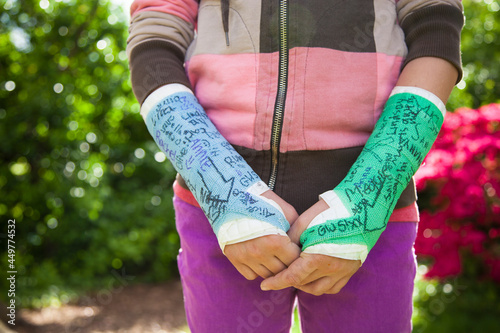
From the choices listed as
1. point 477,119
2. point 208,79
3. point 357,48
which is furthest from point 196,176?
point 477,119

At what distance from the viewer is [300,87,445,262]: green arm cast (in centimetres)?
89

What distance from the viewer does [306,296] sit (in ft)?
3.63

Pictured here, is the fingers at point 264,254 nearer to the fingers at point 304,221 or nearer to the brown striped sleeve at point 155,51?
the fingers at point 304,221

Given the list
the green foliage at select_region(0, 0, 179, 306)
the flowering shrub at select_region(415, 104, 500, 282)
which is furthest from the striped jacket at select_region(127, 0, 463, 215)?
the green foliage at select_region(0, 0, 179, 306)

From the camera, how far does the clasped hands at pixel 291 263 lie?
0.89 meters

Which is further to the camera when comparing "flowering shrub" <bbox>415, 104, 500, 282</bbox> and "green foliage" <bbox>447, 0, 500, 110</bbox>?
"green foliage" <bbox>447, 0, 500, 110</bbox>

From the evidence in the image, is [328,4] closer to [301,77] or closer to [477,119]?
[301,77]

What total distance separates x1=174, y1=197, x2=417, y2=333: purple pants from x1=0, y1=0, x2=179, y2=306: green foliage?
2.55 metres

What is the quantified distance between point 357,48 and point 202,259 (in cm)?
67

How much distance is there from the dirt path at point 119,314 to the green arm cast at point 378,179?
2951 millimetres

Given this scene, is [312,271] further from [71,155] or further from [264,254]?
[71,155]

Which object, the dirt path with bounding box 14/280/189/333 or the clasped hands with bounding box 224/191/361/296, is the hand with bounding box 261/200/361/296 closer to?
the clasped hands with bounding box 224/191/361/296

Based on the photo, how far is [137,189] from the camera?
405cm

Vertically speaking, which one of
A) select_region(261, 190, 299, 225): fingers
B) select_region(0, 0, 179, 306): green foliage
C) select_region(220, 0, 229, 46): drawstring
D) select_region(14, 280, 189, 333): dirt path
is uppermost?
select_region(0, 0, 179, 306): green foliage
